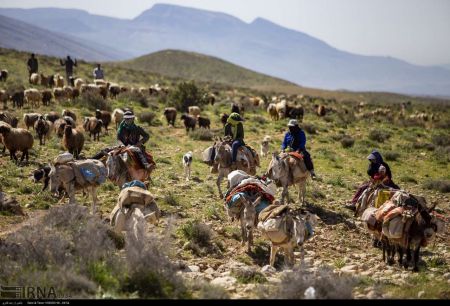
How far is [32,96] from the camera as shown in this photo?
24.1 meters

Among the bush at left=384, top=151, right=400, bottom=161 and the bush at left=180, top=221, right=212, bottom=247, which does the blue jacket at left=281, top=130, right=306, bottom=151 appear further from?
the bush at left=384, top=151, right=400, bottom=161

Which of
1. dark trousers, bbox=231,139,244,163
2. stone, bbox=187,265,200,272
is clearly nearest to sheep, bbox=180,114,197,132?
dark trousers, bbox=231,139,244,163

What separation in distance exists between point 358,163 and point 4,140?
43.8 ft

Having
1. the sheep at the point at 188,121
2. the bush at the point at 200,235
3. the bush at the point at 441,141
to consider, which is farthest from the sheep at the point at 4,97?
the bush at the point at 441,141

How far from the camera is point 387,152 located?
65.1 ft

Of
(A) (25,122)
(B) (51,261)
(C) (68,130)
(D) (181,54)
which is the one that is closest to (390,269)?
(B) (51,261)

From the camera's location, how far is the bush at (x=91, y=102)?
25.3 meters

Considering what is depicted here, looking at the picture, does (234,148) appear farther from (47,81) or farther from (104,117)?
(47,81)

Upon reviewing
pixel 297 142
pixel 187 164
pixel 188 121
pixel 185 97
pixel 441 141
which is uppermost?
pixel 185 97

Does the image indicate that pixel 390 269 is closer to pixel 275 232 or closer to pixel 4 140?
pixel 275 232

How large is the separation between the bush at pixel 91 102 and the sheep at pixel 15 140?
35.9ft

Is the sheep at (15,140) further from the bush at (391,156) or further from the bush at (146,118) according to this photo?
the bush at (391,156)

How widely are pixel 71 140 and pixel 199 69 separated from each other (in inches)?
3830

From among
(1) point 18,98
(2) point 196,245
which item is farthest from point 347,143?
(1) point 18,98
